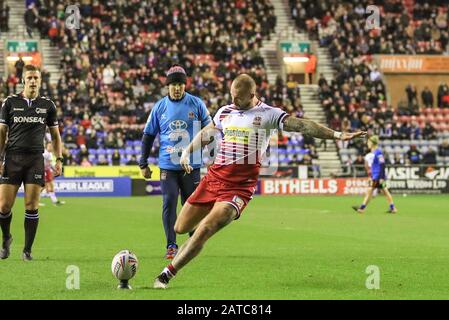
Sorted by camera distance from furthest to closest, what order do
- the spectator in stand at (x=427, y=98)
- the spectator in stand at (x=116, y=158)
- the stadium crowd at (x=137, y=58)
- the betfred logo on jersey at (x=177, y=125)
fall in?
the spectator in stand at (x=427, y=98) < the stadium crowd at (x=137, y=58) < the spectator in stand at (x=116, y=158) < the betfred logo on jersey at (x=177, y=125)

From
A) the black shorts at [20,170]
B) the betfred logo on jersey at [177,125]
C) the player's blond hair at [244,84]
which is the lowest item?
the black shorts at [20,170]

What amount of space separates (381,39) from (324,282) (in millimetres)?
42673

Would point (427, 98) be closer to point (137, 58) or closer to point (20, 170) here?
point (137, 58)

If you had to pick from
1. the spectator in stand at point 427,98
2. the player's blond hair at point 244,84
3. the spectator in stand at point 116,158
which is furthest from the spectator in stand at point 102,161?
the player's blond hair at point 244,84

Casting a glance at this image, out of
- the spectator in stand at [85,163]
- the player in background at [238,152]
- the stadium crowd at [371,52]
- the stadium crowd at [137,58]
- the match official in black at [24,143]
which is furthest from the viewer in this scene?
the stadium crowd at [371,52]

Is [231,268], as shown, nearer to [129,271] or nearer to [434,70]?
[129,271]

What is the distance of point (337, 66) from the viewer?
49062 mm

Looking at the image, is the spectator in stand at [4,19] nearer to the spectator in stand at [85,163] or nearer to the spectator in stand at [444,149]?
the spectator in stand at [85,163]

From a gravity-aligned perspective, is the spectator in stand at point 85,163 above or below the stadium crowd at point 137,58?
below

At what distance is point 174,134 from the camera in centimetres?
1355

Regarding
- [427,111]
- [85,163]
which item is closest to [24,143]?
[85,163]

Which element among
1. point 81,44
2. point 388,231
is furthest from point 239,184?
point 81,44

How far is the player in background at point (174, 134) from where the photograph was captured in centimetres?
1345

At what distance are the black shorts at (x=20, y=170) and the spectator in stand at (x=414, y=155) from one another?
31561 mm
